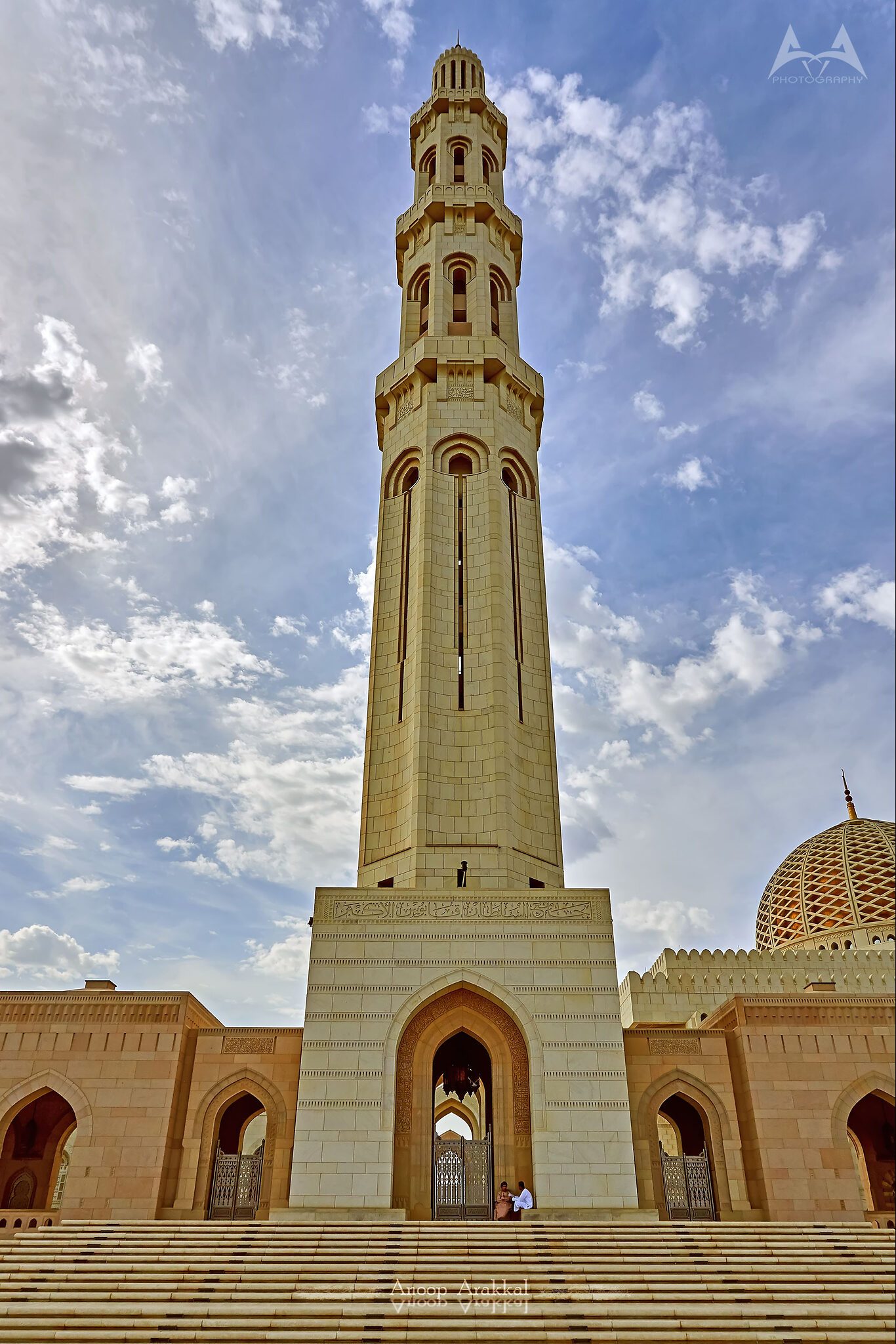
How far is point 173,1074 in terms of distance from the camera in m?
14.7

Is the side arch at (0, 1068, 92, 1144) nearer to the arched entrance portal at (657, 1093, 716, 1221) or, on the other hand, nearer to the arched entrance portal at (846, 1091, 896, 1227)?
the arched entrance portal at (657, 1093, 716, 1221)

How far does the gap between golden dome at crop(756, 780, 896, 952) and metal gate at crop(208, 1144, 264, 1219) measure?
21.2 meters

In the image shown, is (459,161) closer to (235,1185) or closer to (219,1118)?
(219,1118)

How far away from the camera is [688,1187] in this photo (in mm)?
14414

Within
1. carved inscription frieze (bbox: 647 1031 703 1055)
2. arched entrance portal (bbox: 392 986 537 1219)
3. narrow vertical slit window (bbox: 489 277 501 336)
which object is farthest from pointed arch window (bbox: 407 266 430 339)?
carved inscription frieze (bbox: 647 1031 703 1055)

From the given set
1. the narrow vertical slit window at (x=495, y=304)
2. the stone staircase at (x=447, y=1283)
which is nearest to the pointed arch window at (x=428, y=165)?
the narrow vertical slit window at (x=495, y=304)

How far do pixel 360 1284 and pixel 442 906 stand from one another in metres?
5.99

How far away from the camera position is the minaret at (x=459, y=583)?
1702 cm

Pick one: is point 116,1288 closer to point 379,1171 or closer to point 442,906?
point 379,1171

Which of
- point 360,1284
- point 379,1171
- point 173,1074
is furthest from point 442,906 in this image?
point 360,1284

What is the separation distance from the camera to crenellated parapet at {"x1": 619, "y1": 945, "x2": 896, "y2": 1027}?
74.1 ft

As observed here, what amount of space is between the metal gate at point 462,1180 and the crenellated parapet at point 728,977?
8.73 m

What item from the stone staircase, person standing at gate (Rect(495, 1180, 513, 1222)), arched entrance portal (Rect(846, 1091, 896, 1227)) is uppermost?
arched entrance portal (Rect(846, 1091, 896, 1227))

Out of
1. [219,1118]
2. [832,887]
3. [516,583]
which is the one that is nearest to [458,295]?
[516,583]
